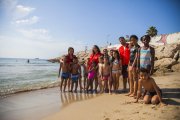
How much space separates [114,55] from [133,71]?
125cm

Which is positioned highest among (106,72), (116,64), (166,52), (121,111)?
(166,52)

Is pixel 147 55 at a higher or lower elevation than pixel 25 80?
higher

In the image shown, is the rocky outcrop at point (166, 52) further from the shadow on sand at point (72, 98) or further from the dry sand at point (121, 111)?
the dry sand at point (121, 111)

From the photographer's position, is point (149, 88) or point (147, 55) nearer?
point (149, 88)

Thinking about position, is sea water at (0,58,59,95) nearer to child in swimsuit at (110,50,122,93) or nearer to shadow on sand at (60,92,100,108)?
shadow on sand at (60,92,100,108)

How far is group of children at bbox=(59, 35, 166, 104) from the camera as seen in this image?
16.7 ft

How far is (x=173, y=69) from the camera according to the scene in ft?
43.7

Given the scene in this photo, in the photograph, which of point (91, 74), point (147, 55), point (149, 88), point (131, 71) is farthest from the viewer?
point (91, 74)

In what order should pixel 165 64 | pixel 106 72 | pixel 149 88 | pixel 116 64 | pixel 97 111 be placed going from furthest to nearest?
pixel 165 64 → pixel 106 72 → pixel 116 64 → pixel 149 88 → pixel 97 111

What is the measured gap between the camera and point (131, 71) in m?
6.12

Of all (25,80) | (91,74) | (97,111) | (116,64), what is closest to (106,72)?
(116,64)

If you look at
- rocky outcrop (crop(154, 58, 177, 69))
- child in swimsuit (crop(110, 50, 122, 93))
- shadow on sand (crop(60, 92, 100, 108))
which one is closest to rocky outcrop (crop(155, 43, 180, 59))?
rocky outcrop (crop(154, 58, 177, 69))

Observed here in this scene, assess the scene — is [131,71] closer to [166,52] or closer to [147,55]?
[147,55]

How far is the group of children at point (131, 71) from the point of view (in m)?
5.09
